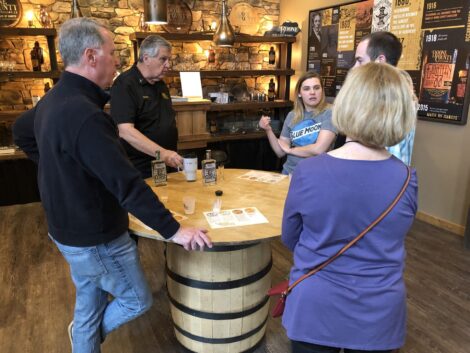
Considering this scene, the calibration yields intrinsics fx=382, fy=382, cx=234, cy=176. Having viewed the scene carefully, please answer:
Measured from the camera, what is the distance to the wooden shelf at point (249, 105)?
524 centimetres

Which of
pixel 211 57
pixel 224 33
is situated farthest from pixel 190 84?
pixel 224 33

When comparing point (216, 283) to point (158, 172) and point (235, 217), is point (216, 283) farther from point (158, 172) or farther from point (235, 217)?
point (158, 172)

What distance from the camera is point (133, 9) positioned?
16.4 ft

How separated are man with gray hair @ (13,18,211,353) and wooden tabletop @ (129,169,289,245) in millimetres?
121

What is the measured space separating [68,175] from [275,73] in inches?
185

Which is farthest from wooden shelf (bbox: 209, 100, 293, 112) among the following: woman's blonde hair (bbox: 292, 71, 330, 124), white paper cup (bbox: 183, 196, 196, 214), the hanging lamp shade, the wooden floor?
white paper cup (bbox: 183, 196, 196, 214)

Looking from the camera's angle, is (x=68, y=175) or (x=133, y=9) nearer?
(x=68, y=175)

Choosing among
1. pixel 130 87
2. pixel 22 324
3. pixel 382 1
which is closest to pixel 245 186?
pixel 130 87

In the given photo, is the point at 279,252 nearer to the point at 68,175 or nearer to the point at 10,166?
the point at 68,175

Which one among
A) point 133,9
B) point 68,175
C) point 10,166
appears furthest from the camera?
point 133,9

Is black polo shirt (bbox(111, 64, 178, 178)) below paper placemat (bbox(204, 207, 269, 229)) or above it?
above

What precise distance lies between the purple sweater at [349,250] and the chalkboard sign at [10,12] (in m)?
4.60

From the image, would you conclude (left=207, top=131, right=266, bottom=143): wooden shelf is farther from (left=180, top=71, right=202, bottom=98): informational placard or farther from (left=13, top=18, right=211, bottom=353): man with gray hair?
(left=13, top=18, right=211, bottom=353): man with gray hair

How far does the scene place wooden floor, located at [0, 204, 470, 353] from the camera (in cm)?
218
